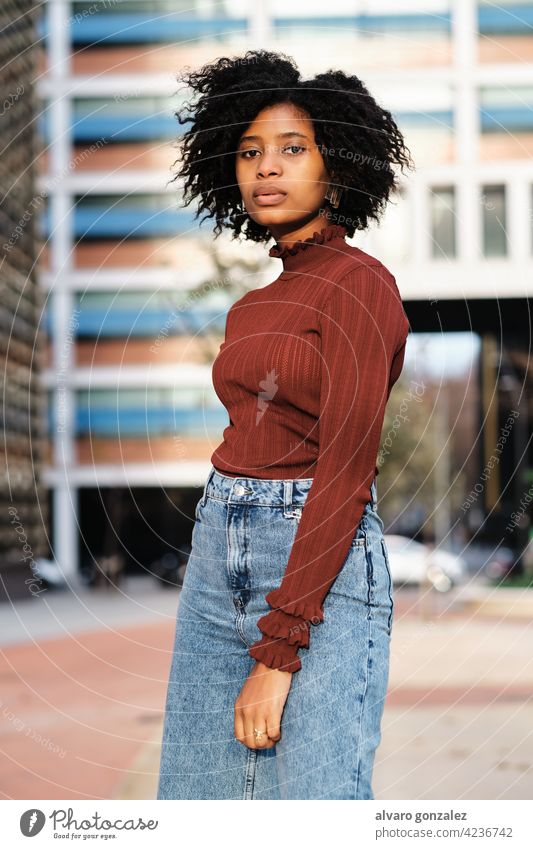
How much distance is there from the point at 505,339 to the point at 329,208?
29.1 meters

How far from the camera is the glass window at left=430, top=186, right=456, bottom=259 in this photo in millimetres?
21067

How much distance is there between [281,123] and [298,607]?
1072 millimetres

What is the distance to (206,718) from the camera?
2.50 metres

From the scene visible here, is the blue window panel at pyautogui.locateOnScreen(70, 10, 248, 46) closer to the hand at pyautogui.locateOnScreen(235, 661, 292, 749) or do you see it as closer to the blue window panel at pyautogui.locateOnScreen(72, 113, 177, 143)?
the blue window panel at pyautogui.locateOnScreen(72, 113, 177, 143)

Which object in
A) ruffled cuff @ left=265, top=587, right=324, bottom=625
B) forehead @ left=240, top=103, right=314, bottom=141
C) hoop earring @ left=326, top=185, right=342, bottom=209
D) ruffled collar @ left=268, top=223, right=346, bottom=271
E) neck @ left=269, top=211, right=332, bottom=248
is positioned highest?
forehead @ left=240, top=103, right=314, bottom=141

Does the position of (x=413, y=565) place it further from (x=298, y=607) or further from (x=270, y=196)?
(x=298, y=607)

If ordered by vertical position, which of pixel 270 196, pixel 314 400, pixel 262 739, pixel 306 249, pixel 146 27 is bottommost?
pixel 262 739

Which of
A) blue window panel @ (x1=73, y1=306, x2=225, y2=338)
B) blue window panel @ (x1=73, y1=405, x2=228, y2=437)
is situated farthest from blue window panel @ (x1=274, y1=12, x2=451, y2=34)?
blue window panel @ (x1=73, y1=405, x2=228, y2=437)

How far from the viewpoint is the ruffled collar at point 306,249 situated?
2.58 metres

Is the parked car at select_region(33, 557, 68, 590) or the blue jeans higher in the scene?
the parked car at select_region(33, 557, 68, 590)

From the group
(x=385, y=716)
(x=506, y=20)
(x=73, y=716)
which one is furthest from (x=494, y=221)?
(x=73, y=716)

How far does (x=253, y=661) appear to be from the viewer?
97.0 inches

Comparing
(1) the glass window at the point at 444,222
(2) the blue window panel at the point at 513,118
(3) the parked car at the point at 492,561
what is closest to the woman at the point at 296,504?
(3) the parked car at the point at 492,561

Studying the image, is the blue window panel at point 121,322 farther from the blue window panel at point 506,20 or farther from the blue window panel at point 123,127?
the blue window panel at point 506,20
